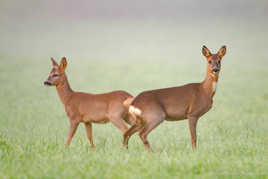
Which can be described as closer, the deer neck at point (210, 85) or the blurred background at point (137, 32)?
the deer neck at point (210, 85)

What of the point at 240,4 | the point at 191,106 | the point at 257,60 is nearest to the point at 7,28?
the point at 240,4

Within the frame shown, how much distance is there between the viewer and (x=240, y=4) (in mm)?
75188

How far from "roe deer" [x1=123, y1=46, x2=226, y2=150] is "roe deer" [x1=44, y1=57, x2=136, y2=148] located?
542 mm

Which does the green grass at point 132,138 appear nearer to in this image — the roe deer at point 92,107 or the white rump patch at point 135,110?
the roe deer at point 92,107

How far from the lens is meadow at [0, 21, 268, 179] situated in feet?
26.2

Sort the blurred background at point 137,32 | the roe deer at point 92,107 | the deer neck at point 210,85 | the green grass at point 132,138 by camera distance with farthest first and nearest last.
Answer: the blurred background at point 137,32, the roe deer at point 92,107, the deer neck at point 210,85, the green grass at point 132,138

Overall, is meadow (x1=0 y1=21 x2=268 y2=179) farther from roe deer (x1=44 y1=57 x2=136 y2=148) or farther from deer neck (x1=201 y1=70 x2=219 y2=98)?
deer neck (x1=201 y1=70 x2=219 y2=98)

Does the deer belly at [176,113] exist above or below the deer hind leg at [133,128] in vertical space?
above

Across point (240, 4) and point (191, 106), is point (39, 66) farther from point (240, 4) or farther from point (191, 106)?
point (240, 4)

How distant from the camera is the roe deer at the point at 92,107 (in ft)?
34.8

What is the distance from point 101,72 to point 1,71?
18.3 feet

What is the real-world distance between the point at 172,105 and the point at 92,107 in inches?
62.2

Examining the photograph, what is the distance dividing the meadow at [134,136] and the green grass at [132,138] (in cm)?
1

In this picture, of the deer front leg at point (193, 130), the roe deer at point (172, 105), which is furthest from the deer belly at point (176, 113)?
the deer front leg at point (193, 130)
